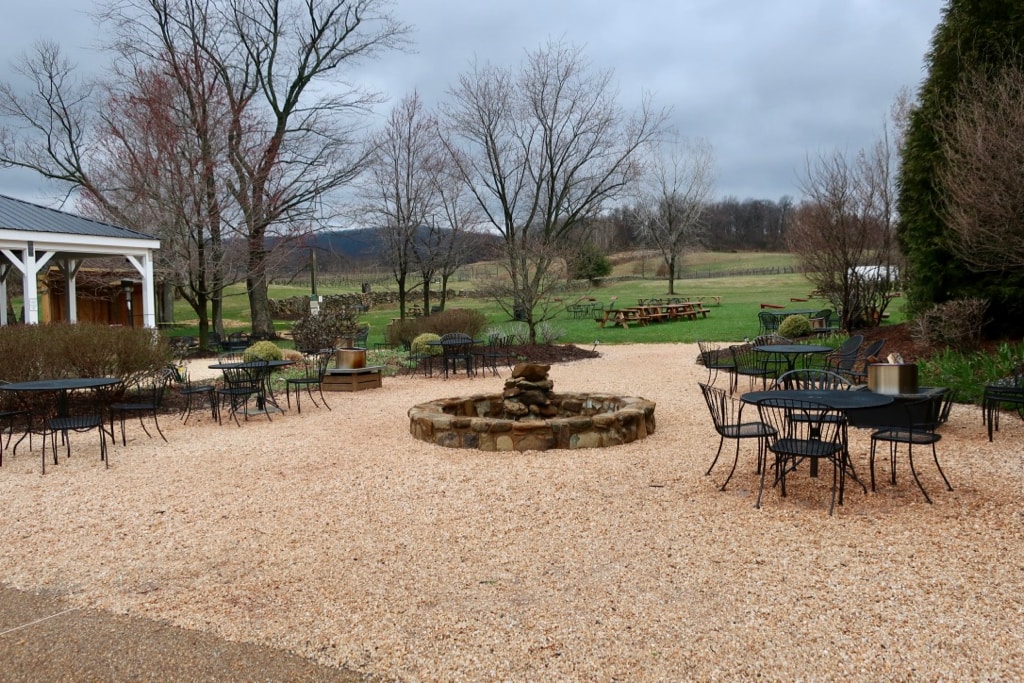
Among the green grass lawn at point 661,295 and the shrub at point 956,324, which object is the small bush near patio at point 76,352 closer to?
the green grass lawn at point 661,295

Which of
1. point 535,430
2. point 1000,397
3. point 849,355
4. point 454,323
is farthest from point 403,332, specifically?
point 1000,397

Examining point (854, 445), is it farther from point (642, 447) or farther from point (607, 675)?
point (607, 675)

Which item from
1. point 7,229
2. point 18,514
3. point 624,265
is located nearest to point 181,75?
point 7,229

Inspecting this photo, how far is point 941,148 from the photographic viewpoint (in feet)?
37.0

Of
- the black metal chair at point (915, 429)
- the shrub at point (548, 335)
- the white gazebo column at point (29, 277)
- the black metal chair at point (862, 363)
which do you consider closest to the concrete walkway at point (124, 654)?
the black metal chair at point (915, 429)

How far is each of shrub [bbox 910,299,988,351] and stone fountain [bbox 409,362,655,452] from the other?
583 centimetres

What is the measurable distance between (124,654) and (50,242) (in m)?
12.7

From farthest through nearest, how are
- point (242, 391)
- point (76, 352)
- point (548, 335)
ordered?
point (548, 335)
point (76, 352)
point (242, 391)

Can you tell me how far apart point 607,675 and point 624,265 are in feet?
186

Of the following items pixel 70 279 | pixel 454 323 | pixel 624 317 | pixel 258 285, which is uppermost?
pixel 70 279

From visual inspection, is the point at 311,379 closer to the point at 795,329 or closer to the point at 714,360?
the point at 714,360

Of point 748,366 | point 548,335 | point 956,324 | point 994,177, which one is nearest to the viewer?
point 994,177

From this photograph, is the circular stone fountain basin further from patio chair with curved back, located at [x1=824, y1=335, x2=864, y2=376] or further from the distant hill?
the distant hill

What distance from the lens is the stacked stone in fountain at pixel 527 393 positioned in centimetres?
804
